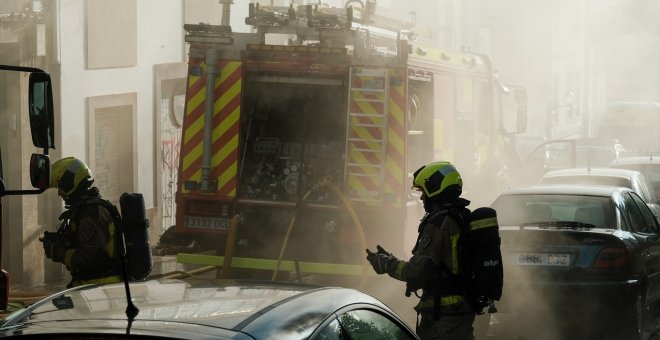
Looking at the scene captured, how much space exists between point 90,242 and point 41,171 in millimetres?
1304

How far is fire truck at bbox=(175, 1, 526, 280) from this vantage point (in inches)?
398

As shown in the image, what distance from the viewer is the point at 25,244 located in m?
13.7

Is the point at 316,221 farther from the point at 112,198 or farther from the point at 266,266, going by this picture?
the point at 112,198

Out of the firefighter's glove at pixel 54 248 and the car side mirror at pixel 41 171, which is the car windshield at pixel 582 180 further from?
the car side mirror at pixel 41 171

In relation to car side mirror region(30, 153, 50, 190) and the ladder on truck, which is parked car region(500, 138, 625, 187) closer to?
the ladder on truck

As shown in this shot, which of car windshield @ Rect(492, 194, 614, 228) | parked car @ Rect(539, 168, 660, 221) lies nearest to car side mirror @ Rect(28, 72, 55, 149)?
car windshield @ Rect(492, 194, 614, 228)

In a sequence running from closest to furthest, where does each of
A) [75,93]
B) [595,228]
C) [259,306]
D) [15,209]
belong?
[259,306], [595,228], [15,209], [75,93]

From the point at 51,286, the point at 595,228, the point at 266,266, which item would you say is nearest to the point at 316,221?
the point at 266,266

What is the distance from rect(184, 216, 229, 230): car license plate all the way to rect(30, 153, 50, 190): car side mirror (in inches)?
182

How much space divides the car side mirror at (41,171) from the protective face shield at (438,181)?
2112 mm

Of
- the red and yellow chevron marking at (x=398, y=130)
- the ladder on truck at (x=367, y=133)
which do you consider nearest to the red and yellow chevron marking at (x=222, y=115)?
the ladder on truck at (x=367, y=133)

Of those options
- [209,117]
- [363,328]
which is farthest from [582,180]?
[363,328]

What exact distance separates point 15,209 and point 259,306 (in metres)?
10.4

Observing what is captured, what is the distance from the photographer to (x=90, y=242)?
716cm
